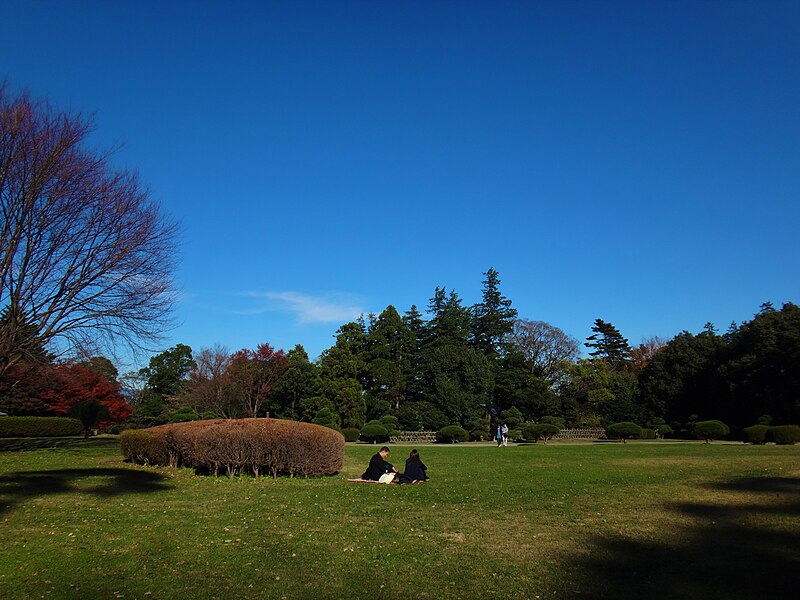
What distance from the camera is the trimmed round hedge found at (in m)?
14.5

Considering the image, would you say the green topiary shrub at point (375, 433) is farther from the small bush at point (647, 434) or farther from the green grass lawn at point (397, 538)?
the green grass lawn at point (397, 538)

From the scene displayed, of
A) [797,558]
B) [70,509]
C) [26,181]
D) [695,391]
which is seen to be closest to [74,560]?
[70,509]

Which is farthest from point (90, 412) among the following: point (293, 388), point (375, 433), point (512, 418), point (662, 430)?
point (662, 430)

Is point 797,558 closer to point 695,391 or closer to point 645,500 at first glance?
point 645,500

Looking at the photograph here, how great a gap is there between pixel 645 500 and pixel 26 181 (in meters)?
19.7

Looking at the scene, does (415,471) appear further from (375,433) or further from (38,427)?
(38,427)

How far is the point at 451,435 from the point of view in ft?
130

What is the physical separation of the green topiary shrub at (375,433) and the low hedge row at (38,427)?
60.1 ft

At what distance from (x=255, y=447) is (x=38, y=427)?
28.0 meters

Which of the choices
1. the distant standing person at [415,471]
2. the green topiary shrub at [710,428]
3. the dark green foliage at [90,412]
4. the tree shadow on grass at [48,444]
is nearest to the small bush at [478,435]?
the green topiary shrub at [710,428]

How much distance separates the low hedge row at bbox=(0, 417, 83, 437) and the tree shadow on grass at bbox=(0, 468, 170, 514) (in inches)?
935

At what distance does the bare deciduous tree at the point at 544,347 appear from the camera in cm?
6062

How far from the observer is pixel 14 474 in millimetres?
13781

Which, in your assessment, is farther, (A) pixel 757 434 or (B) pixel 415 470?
(A) pixel 757 434
